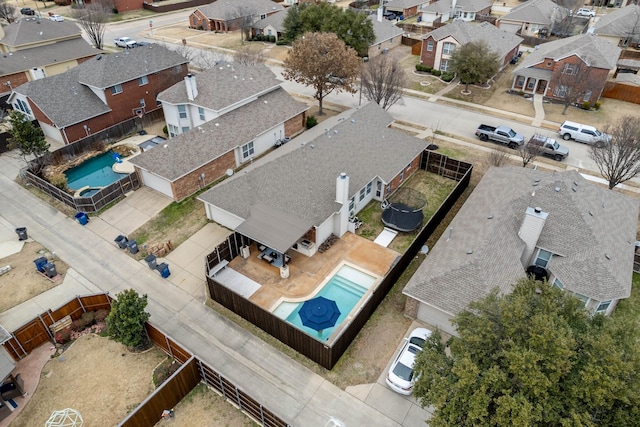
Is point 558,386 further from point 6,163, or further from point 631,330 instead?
point 6,163

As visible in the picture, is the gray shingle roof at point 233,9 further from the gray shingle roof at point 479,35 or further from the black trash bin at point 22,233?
the black trash bin at point 22,233

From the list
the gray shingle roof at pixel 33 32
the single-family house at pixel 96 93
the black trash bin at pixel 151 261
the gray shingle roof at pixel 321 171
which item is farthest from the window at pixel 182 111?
the gray shingle roof at pixel 33 32

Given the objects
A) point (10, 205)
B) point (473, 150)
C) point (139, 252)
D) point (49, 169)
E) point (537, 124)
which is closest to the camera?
point (139, 252)

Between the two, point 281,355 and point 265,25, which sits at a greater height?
point 265,25

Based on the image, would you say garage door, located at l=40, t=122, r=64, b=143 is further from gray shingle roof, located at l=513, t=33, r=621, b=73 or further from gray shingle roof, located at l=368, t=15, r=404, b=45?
gray shingle roof, located at l=513, t=33, r=621, b=73

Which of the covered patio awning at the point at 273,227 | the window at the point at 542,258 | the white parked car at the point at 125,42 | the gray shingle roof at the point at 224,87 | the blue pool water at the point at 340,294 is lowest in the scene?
the blue pool water at the point at 340,294

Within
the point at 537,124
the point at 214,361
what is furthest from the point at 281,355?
the point at 537,124
